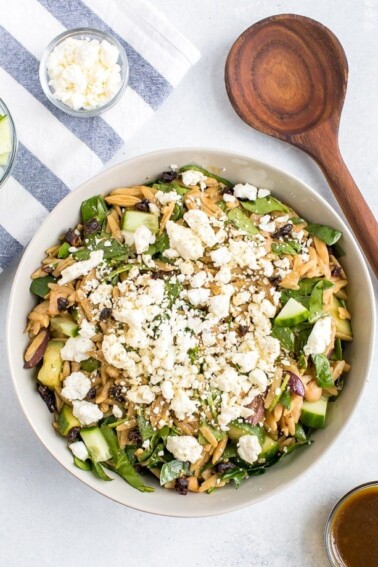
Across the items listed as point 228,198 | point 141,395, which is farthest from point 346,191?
point 141,395

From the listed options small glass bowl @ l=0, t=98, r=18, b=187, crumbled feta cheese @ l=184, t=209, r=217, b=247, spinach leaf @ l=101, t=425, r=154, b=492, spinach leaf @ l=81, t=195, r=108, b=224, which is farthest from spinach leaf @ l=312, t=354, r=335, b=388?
small glass bowl @ l=0, t=98, r=18, b=187

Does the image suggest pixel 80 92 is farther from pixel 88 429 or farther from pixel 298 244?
pixel 88 429

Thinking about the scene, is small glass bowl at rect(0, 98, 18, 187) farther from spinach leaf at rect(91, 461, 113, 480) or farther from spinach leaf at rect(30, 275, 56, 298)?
spinach leaf at rect(91, 461, 113, 480)

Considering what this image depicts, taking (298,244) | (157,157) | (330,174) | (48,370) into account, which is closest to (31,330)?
(48,370)

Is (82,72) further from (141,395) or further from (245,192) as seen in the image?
(141,395)

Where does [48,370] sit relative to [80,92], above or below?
below

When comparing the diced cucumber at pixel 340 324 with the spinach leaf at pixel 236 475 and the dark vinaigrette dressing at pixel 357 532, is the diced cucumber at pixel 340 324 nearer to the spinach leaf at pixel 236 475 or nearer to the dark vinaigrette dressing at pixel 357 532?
the spinach leaf at pixel 236 475

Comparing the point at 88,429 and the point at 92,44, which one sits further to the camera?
the point at 92,44
